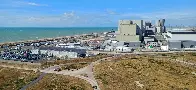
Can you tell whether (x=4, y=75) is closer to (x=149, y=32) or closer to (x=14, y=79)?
(x=14, y=79)

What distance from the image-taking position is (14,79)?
71.0 m

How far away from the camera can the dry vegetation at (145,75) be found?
2511 inches

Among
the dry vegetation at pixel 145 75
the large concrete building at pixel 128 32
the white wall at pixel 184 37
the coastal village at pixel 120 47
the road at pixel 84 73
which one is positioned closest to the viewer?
the dry vegetation at pixel 145 75

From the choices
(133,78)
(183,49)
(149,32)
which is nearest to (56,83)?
(133,78)

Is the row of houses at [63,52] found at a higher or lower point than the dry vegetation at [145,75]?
higher

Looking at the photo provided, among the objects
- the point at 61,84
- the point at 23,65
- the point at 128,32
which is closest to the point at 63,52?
the point at 23,65

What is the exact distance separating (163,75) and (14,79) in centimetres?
3960

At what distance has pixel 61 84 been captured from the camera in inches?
2514

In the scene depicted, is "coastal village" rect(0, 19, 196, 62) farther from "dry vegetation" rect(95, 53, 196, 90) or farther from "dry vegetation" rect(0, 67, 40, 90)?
"dry vegetation" rect(95, 53, 196, 90)

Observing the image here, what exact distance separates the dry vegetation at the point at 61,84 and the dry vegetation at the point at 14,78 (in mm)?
3820

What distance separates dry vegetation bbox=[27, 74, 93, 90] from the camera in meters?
60.8

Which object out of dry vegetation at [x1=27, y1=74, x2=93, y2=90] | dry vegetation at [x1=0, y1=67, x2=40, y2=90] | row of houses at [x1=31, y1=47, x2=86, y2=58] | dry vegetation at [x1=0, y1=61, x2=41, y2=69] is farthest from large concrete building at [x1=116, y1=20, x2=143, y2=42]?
dry vegetation at [x1=27, y1=74, x2=93, y2=90]

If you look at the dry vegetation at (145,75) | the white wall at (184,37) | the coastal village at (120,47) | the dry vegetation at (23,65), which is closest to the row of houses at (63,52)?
the coastal village at (120,47)

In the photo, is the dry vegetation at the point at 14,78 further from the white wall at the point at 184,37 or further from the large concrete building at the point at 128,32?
the white wall at the point at 184,37
